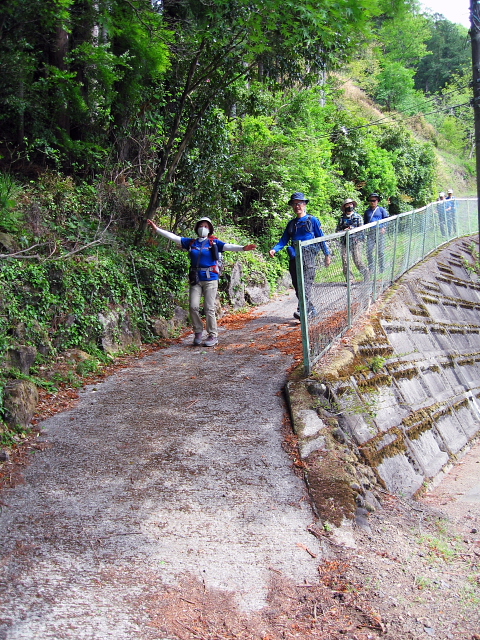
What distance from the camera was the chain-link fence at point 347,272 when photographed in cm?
702

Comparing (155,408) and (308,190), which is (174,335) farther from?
(308,190)

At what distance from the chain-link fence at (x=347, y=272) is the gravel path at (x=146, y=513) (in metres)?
0.96

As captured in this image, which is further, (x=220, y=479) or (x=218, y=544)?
(x=220, y=479)

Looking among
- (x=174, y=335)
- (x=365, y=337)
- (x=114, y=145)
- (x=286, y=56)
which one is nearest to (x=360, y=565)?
(x=365, y=337)

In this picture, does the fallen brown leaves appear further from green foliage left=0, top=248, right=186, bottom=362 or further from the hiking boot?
the hiking boot

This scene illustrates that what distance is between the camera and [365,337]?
8.25 metres

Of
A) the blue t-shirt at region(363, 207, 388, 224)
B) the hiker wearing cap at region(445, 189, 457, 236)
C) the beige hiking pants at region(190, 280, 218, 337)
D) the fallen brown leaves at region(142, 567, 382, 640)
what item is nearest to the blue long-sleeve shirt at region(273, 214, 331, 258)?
the beige hiking pants at region(190, 280, 218, 337)

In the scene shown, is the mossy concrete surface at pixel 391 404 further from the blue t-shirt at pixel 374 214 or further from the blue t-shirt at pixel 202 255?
the blue t-shirt at pixel 202 255

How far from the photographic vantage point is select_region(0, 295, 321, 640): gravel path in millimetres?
3592

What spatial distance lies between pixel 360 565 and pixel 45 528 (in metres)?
2.28

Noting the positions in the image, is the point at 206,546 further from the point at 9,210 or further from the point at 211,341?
the point at 9,210

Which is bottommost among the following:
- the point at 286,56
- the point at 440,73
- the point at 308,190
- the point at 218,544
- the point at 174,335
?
the point at 218,544

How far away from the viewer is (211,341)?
9.49m

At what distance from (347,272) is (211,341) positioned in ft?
8.13
